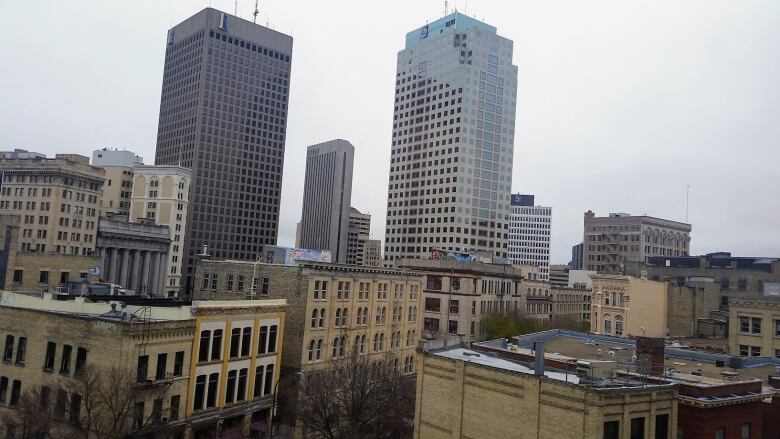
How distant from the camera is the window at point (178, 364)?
4384 centimetres

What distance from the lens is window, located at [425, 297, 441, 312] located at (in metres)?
103

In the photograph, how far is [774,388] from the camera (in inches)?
1561

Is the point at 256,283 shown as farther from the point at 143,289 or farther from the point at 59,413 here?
the point at 143,289

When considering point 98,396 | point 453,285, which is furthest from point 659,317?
point 98,396

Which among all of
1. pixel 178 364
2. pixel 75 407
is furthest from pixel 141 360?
pixel 75 407

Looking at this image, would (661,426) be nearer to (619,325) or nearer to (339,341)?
(339,341)

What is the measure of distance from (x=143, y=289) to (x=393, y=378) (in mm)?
87910

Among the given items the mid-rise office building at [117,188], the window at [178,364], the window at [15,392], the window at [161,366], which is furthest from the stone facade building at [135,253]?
the window at [161,366]

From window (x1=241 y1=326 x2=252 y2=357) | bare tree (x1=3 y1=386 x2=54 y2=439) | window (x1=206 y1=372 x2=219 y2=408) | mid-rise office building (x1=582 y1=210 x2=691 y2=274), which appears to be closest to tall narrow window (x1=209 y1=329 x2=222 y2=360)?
window (x1=206 y1=372 x2=219 y2=408)

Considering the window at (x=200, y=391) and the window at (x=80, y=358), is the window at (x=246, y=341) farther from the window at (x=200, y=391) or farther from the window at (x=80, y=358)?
the window at (x=80, y=358)

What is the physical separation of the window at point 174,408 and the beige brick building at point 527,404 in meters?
18.1

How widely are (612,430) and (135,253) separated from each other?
118m

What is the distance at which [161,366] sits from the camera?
140 feet

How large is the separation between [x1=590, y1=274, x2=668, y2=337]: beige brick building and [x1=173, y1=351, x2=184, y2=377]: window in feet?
197
